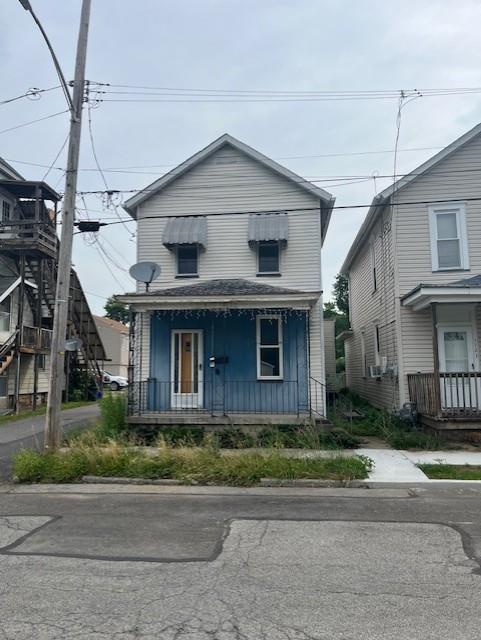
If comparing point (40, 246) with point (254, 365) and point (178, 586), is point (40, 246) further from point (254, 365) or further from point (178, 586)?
point (178, 586)

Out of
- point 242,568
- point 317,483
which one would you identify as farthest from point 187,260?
point 242,568

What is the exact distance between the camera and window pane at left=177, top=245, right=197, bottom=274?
14.6 m

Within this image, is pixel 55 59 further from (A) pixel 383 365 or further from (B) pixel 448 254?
(A) pixel 383 365

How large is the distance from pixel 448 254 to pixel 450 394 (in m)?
4.16

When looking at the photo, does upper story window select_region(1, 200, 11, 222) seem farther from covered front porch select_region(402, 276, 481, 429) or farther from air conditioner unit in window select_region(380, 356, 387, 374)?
covered front porch select_region(402, 276, 481, 429)

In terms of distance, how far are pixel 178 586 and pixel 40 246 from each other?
19196mm

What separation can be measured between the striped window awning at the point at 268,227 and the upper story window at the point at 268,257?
14.9 inches

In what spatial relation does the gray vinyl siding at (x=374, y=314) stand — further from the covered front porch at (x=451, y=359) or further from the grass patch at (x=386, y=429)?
the covered front porch at (x=451, y=359)

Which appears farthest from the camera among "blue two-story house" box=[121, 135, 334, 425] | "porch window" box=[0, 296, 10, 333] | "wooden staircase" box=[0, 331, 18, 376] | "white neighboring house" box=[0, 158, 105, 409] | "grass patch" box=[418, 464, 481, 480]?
"porch window" box=[0, 296, 10, 333]

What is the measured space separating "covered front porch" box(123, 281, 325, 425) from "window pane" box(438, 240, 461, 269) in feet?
13.2

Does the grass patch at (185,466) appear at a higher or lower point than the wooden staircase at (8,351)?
lower

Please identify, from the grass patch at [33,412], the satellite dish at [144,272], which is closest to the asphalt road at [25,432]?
the grass patch at [33,412]

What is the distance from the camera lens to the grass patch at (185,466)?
830 cm

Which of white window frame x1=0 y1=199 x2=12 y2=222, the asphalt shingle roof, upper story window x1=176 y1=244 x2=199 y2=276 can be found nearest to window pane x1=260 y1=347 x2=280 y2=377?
the asphalt shingle roof
